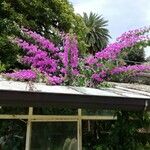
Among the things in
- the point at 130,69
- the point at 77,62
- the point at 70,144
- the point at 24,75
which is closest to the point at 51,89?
the point at 24,75

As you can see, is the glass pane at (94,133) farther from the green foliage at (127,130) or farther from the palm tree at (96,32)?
the palm tree at (96,32)

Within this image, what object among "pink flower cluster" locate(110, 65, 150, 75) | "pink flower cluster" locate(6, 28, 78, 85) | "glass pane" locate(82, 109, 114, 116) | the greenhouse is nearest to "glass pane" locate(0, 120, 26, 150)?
the greenhouse

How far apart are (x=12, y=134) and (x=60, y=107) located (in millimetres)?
1758

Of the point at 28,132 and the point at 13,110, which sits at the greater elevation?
the point at 13,110

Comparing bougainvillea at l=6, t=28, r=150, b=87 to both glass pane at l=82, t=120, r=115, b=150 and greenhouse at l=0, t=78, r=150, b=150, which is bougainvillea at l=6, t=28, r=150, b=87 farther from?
glass pane at l=82, t=120, r=115, b=150

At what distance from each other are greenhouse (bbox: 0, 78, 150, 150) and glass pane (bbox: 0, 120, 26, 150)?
32 millimetres

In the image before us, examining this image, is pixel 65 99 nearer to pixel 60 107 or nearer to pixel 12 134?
pixel 60 107

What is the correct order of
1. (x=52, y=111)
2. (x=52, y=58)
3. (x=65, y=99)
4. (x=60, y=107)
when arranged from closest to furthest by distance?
1. (x=65, y=99)
2. (x=60, y=107)
3. (x=52, y=111)
4. (x=52, y=58)

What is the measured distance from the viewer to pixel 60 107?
6.75m

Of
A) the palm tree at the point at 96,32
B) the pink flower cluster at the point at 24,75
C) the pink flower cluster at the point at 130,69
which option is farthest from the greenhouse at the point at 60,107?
the palm tree at the point at 96,32

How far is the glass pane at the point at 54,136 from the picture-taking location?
26.5 feet

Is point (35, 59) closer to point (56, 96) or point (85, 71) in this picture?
point (85, 71)

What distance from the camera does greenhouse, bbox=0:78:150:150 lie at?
6.23 metres

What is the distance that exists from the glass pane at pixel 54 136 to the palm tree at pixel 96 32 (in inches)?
1475
